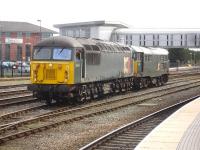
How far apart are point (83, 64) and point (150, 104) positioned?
4.47 meters

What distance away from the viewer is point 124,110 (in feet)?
74.8

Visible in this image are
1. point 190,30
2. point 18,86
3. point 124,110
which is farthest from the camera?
point 190,30

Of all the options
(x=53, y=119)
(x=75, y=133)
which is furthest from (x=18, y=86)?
(x=75, y=133)

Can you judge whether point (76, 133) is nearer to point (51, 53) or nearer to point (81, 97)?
point (51, 53)

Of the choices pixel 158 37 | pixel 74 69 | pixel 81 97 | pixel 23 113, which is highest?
pixel 158 37

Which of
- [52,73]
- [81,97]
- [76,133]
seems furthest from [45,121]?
[81,97]

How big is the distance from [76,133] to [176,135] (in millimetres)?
3544

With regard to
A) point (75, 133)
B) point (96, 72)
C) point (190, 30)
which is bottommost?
point (75, 133)

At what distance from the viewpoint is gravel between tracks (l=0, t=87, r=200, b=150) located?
13076 millimetres

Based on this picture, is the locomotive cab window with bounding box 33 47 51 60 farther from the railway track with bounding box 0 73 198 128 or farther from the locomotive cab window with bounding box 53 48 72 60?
the railway track with bounding box 0 73 198 128

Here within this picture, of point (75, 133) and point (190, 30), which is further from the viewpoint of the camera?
point (190, 30)

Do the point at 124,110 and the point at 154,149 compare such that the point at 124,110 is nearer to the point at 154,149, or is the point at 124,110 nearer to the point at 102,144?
the point at 102,144

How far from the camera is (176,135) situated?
13250mm

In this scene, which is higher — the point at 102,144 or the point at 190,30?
the point at 190,30
